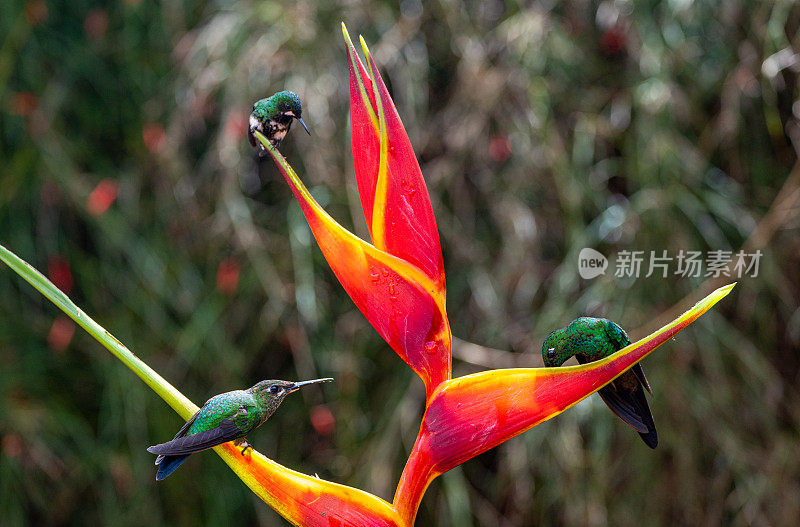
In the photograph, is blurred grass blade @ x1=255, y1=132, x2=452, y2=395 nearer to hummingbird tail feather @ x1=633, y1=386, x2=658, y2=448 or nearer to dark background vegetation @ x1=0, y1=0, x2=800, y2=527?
hummingbird tail feather @ x1=633, y1=386, x2=658, y2=448

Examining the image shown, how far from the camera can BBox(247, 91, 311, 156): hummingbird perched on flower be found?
0.20m

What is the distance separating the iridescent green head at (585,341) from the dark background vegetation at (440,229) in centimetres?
66

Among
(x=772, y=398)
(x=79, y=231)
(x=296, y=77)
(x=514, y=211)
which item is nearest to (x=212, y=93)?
(x=296, y=77)

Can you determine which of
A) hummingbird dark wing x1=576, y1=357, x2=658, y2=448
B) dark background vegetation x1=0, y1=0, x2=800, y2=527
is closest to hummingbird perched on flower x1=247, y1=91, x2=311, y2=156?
hummingbird dark wing x1=576, y1=357, x2=658, y2=448

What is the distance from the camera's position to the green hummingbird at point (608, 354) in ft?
0.64

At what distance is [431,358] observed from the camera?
7.9 inches

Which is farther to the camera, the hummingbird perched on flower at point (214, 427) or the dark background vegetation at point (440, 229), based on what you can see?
the dark background vegetation at point (440, 229)

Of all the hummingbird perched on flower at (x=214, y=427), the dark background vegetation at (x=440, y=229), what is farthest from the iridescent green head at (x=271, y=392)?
the dark background vegetation at (x=440, y=229)

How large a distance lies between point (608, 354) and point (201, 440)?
108mm

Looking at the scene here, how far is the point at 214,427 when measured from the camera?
0.59 feet

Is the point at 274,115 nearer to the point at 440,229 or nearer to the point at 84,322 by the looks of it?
the point at 84,322

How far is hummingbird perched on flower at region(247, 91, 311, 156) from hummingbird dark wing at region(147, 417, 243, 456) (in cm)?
7

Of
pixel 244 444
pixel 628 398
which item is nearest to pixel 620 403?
pixel 628 398

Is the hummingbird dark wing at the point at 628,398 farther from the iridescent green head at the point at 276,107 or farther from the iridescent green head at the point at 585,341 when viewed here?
the iridescent green head at the point at 276,107
